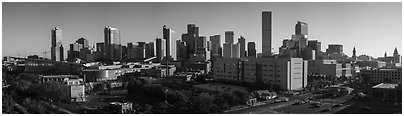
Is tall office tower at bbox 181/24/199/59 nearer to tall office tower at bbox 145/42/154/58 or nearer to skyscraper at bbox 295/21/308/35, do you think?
tall office tower at bbox 145/42/154/58

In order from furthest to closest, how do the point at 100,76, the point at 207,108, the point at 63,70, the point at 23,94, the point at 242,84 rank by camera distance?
1. the point at 63,70
2. the point at 100,76
3. the point at 242,84
4. the point at 23,94
5. the point at 207,108

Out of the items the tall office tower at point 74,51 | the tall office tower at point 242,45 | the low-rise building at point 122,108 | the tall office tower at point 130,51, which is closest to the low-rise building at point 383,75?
the low-rise building at point 122,108

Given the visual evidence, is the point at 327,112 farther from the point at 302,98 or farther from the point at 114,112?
the point at 114,112

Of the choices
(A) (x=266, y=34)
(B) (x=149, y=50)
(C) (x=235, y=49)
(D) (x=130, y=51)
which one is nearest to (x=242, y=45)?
(C) (x=235, y=49)

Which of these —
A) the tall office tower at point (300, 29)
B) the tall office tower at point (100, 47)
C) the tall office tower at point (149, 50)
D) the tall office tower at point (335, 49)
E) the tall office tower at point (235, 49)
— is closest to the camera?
the tall office tower at point (235, 49)

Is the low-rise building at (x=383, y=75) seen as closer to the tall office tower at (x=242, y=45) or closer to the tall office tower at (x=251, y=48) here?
the tall office tower at (x=242, y=45)

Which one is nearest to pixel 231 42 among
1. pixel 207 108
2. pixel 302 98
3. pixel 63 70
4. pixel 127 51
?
pixel 127 51

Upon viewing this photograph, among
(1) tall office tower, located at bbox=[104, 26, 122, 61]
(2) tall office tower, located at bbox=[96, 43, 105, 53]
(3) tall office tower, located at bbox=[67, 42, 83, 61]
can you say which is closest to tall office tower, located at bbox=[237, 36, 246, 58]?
(1) tall office tower, located at bbox=[104, 26, 122, 61]

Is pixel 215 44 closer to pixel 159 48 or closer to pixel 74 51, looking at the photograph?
pixel 159 48
